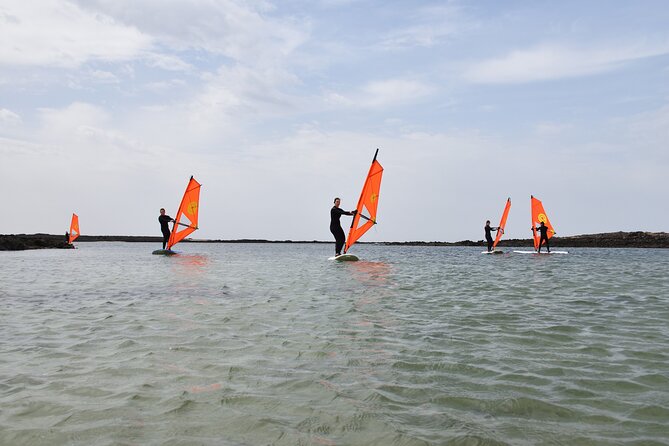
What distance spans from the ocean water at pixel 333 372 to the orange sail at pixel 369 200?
1172 cm

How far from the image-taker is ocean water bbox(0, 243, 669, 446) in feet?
10.4

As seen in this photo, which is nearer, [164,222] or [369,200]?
[369,200]

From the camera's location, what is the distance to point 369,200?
21.0 metres

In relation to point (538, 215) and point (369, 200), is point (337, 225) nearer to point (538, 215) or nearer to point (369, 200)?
point (369, 200)

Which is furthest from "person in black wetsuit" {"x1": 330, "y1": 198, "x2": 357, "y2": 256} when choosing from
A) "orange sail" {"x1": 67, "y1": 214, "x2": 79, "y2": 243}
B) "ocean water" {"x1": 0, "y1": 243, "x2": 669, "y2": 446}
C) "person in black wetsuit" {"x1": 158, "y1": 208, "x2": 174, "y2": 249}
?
"orange sail" {"x1": 67, "y1": 214, "x2": 79, "y2": 243}

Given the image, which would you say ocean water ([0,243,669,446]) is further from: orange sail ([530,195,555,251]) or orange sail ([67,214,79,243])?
orange sail ([67,214,79,243])

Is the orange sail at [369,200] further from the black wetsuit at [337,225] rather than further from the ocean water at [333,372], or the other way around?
the ocean water at [333,372]

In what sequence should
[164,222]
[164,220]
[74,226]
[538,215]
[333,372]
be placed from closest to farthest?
[333,372], [164,220], [164,222], [538,215], [74,226]

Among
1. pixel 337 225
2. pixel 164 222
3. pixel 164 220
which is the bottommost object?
pixel 337 225

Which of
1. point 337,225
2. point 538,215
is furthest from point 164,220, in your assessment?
point 538,215

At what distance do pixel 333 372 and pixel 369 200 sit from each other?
1678 cm

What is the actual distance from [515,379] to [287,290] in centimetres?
727

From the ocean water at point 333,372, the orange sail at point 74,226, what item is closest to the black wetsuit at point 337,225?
the ocean water at point 333,372

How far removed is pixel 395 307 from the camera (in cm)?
845
